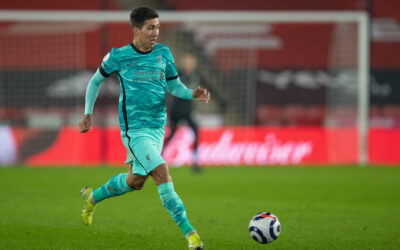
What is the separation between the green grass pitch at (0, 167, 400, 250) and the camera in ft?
17.6

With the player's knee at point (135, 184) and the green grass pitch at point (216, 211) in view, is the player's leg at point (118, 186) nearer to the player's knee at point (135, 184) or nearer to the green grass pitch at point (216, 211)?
the player's knee at point (135, 184)

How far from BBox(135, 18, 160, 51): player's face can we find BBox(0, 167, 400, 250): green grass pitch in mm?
1694

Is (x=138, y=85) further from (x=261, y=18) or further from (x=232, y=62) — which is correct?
(x=232, y=62)

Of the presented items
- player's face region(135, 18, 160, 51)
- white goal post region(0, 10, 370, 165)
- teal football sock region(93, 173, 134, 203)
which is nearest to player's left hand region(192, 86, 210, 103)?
player's face region(135, 18, 160, 51)

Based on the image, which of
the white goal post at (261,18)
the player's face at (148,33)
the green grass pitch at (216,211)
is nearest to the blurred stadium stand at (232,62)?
the white goal post at (261,18)

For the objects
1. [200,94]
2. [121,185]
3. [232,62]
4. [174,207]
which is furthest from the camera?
[232,62]

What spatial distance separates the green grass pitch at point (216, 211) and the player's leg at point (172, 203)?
0.43m

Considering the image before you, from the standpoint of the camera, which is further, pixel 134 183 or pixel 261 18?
pixel 261 18

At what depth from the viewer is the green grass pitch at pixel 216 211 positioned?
5.36 m

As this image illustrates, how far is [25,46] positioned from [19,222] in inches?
389

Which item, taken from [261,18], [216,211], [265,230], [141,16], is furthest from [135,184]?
[261,18]

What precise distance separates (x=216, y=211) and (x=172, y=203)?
104 inches

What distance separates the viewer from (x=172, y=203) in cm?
474

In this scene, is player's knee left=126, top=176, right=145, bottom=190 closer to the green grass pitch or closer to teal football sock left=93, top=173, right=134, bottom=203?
teal football sock left=93, top=173, right=134, bottom=203
